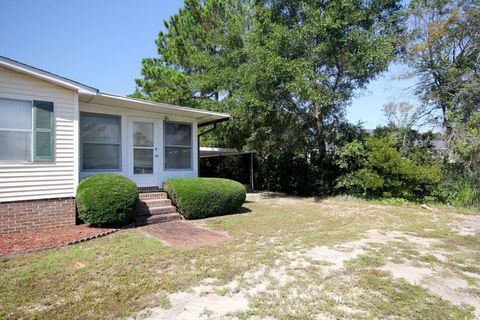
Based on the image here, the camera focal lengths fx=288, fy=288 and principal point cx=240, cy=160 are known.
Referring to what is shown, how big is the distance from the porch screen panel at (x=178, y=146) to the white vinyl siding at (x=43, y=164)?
2.68m

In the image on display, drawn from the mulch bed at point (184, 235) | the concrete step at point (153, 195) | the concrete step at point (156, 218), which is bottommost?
the mulch bed at point (184, 235)

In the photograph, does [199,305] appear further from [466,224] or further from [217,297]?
[466,224]

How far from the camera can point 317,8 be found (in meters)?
10.3

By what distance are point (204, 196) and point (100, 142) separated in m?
3.03

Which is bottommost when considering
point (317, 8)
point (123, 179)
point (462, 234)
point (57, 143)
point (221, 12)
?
point (462, 234)

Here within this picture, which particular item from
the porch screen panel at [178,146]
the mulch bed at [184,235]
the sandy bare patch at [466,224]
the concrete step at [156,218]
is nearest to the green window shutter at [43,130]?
the concrete step at [156,218]

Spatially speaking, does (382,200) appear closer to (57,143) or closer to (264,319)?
(264,319)

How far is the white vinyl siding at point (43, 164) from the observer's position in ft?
18.5

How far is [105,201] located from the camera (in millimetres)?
5824

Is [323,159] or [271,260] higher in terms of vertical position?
[323,159]

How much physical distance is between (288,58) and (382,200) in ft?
20.0

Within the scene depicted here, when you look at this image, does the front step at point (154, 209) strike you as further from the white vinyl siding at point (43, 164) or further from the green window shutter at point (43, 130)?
the green window shutter at point (43, 130)

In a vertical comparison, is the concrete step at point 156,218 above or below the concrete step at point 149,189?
below

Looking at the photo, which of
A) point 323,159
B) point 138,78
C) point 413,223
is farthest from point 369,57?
point 138,78
